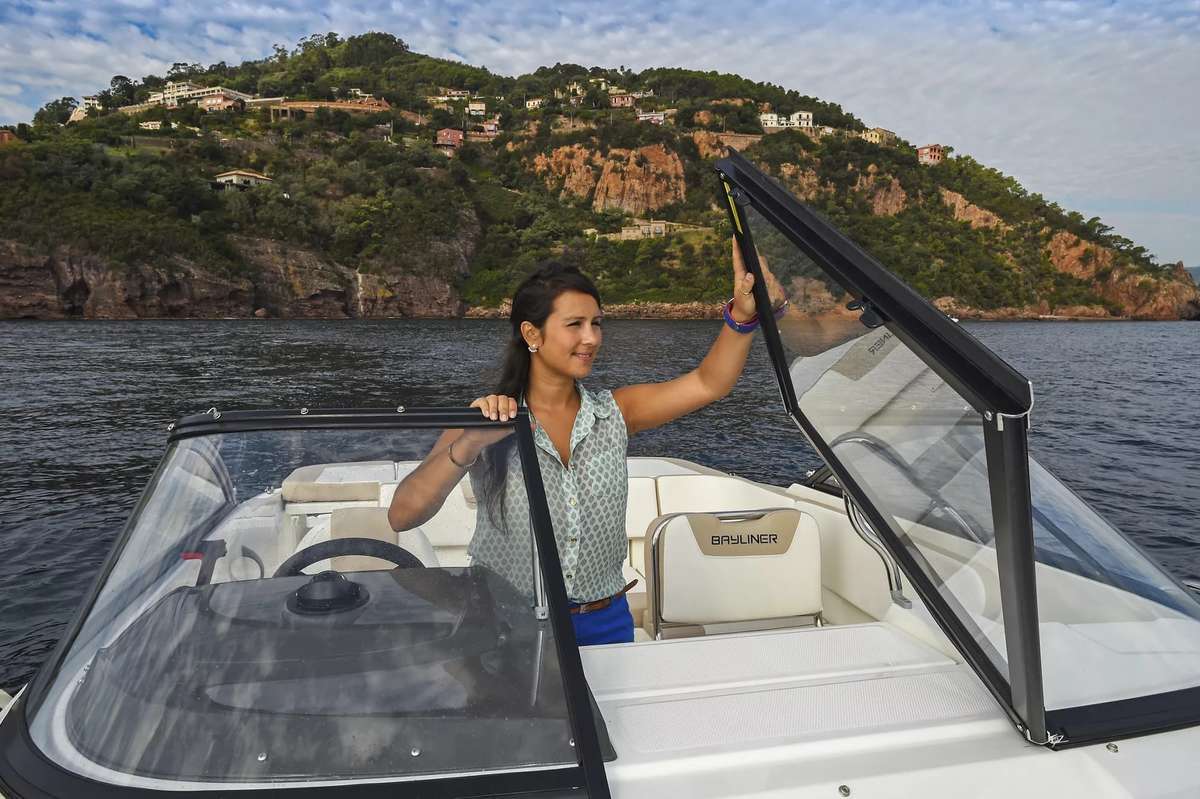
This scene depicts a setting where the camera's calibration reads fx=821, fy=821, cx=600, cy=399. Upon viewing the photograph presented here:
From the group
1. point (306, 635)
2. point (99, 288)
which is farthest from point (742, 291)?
point (99, 288)

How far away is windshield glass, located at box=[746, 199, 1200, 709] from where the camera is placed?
1.75 m

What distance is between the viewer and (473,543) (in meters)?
1.89

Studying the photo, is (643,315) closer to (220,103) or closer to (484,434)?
(484,434)

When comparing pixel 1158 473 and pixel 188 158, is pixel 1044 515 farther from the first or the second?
pixel 188 158

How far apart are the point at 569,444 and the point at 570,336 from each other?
345 millimetres

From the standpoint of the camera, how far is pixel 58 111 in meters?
124

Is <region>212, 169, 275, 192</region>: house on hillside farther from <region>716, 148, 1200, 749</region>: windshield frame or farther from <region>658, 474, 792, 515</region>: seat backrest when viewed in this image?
<region>716, 148, 1200, 749</region>: windshield frame

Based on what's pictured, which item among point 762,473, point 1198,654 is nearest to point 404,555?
point 1198,654

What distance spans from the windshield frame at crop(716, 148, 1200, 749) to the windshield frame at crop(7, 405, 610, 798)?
2.76 feet

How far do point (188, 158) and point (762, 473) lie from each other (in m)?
94.1

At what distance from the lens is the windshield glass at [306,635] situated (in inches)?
58.6

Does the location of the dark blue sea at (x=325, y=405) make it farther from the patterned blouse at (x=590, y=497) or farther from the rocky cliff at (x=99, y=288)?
the rocky cliff at (x=99, y=288)

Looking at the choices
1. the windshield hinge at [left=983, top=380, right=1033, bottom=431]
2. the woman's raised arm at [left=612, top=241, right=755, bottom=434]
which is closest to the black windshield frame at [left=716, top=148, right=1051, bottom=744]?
the windshield hinge at [left=983, top=380, right=1033, bottom=431]

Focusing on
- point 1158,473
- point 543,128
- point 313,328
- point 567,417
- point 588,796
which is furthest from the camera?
point 543,128
